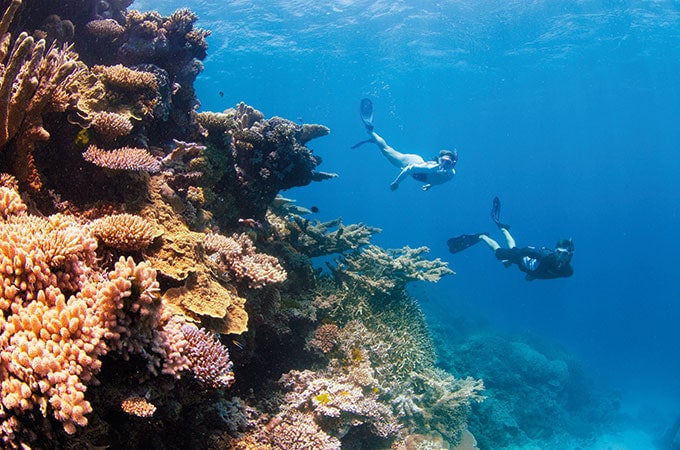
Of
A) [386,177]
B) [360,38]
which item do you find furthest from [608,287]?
[360,38]

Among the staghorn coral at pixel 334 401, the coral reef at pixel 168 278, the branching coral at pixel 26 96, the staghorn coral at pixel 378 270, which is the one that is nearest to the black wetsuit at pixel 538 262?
the staghorn coral at pixel 378 270

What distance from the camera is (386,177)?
196 metres

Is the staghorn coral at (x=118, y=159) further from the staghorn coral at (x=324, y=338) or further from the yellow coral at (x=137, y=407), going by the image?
the staghorn coral at (x=324, y=338)

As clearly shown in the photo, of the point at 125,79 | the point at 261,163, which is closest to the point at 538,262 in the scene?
the point at 261,163

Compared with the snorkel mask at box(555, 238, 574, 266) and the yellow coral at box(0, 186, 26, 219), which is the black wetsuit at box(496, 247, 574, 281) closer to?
the snorkel mask at box(555, 238, 574, 266)

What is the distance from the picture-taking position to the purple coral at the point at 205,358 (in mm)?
2912

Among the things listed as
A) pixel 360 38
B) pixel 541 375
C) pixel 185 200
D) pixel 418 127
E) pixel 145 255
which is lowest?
pixel 145 255

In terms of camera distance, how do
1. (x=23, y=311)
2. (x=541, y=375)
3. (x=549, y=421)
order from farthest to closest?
(x=541, y=375), (x=549, y=421), (x=23, y=311)

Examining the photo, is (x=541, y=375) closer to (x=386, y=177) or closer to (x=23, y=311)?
(x=23, y=311)

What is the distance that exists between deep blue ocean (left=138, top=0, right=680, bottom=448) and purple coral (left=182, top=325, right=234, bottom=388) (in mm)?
25097

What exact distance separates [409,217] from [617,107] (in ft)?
465

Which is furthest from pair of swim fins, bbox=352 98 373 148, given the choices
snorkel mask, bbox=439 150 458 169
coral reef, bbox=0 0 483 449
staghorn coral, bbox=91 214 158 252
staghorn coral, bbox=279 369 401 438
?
staghorn coral, bbox=91 214 158 252

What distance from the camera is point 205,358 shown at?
9.75 ft

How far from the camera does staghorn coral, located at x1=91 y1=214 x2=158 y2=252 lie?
3135 millimetres
